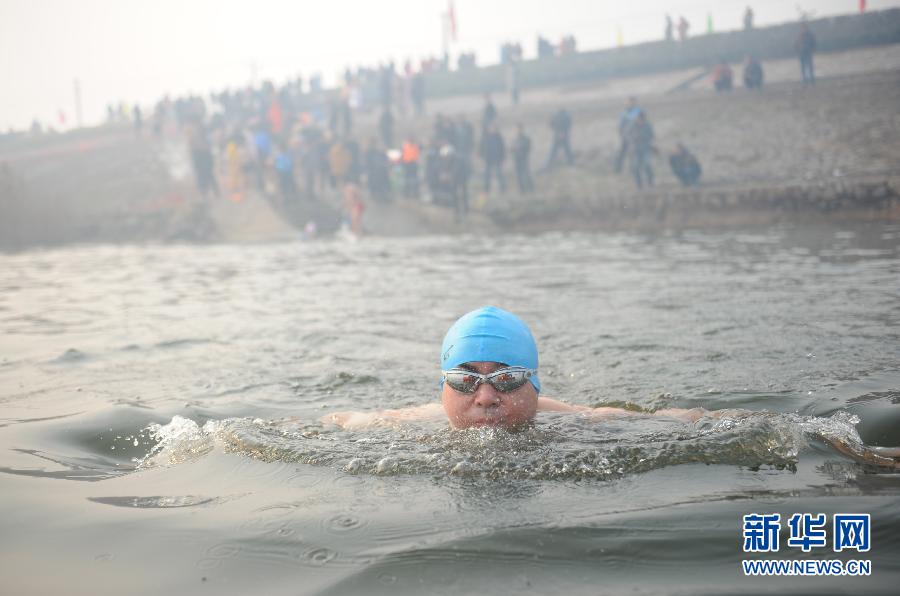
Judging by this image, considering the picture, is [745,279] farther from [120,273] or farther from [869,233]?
[120,273]

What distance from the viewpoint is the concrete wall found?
3042 cm

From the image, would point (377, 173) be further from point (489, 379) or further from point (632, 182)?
point (489, 379)

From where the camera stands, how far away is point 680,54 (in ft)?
115

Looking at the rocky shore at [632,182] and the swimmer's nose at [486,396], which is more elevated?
the rocky shore at [632,182]

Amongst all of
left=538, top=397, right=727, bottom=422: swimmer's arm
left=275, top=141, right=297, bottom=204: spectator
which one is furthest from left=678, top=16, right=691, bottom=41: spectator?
left=538, top=397, right=727, bottom=422: swimmer's arm

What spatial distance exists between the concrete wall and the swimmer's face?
3061 cm

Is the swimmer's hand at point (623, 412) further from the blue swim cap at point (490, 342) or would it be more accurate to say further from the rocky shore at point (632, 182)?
the rocky shore at point (632, 182)

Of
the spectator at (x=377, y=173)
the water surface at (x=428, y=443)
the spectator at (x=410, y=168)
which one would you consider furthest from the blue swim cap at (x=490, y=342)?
the spectator at (x=377, y=173)

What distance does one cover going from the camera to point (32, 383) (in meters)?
6.87

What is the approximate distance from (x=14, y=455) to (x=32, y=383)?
2.33m

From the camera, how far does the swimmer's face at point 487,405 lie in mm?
4719

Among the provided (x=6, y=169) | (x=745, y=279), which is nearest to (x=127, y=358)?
(x=745, y=279)

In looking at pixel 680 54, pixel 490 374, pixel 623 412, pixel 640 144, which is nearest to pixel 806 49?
pixel 640 144

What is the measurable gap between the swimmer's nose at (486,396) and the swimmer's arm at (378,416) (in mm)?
756
